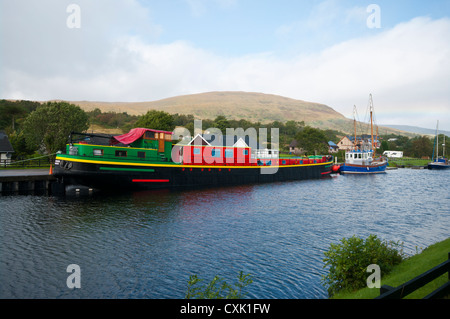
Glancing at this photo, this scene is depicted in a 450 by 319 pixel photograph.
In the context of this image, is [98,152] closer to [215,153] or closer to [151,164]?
[151,164]

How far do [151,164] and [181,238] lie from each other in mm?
21265

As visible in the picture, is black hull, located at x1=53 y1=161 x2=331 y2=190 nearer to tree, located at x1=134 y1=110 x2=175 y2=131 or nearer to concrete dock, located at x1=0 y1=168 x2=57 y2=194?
concrete dock, located at x1=0 y1=168 x2=57 y2=194

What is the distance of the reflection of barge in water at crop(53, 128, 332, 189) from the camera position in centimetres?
3481

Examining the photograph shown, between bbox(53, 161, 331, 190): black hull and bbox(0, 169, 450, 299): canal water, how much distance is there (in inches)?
86.1

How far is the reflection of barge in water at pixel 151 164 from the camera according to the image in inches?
1371

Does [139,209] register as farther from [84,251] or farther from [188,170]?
[188,170]

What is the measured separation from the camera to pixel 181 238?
19.4m

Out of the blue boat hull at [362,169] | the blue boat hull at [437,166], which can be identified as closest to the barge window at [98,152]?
the blue boat hull at [362,169]

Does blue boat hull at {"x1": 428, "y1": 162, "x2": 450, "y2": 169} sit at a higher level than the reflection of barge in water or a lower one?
lower

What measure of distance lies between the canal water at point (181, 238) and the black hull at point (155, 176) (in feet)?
7.17

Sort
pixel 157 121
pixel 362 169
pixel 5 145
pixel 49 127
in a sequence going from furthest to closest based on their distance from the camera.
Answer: pixel 157 121 < pixel 362 169 < pixel 49 127 < pixel 5 145

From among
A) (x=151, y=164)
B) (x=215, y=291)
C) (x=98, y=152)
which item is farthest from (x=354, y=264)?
(x=98, y=152)

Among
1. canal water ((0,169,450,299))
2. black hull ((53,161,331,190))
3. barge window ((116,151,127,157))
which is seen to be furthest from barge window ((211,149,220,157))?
barge window ((116,151,127,157))
